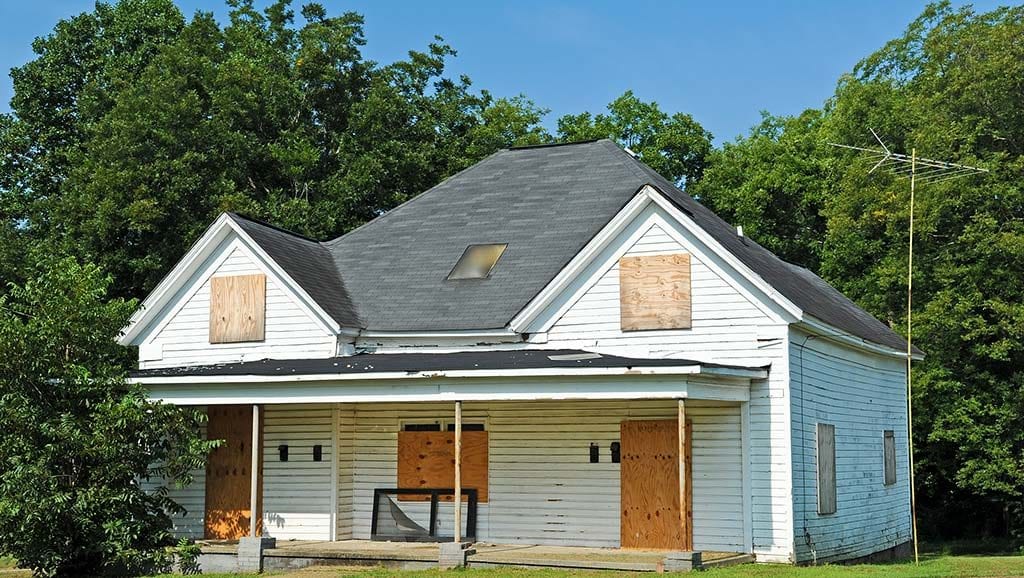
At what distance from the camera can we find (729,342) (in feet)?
66.9

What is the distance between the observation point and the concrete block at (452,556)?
18344mm

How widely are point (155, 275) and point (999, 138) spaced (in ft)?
78.7

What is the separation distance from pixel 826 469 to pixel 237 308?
11357 millimetres

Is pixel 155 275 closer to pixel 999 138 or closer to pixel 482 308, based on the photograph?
pixel 482 308

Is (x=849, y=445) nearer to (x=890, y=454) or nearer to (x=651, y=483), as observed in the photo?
(x=890, y=454)

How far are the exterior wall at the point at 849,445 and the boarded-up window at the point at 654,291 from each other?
194 cm

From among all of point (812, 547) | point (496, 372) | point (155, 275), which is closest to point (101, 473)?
point (496, 372)

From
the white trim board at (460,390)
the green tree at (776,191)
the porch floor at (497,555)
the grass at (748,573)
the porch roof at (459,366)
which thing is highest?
the green tree at (776,191)

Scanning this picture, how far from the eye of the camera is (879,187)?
35094 millimetres

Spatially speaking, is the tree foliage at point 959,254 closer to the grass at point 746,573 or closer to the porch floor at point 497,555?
the grass at point 746,573

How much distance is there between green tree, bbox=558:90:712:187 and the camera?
4497 centimetres

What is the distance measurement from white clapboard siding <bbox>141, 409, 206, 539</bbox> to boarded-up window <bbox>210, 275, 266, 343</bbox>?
6.17ft

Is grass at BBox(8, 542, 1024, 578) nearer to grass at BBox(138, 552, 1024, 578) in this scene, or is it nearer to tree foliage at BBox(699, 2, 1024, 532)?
grass at BBox(138, 552, 1024, 578)

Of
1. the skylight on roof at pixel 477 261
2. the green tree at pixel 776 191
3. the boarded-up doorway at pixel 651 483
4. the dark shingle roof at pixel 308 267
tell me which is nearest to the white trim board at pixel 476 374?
the boarded-up doorway at pixel 651 483
